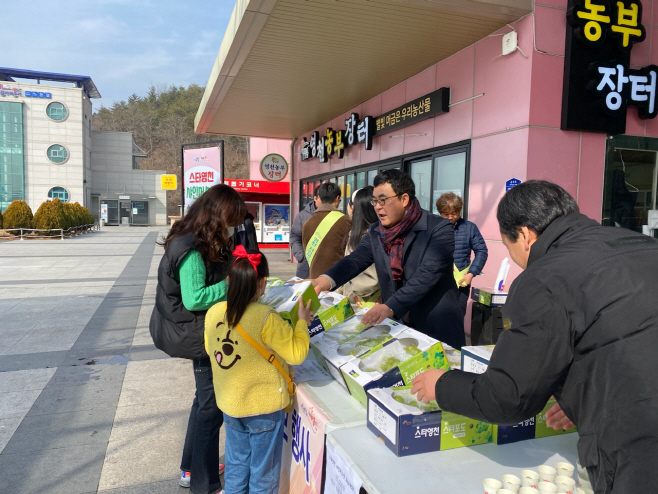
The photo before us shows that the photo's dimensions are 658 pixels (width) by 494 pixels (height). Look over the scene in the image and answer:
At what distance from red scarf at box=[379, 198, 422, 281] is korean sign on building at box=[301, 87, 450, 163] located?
4.19m

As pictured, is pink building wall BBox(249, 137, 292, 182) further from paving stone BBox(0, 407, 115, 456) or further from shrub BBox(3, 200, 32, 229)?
paving stone BBox(0, 407, 115, 456)

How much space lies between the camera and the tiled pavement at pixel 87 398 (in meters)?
2.98

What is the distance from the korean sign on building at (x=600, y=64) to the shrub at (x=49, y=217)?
26.0 m

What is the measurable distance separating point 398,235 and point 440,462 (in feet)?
4.91

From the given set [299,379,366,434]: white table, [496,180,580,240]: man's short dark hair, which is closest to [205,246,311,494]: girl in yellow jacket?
[299,379,366,434]: white table

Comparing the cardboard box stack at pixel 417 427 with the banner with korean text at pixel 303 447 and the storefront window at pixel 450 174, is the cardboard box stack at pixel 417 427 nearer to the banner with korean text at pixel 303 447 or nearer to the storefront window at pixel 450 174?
the banner with korean text at pixel 303 447

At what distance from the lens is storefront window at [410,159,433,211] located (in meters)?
7.20

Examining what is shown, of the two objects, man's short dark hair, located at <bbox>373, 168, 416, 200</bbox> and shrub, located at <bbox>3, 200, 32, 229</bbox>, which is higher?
man's short dark hair, located at <bbox>373, 168, 416, 200</bbox>

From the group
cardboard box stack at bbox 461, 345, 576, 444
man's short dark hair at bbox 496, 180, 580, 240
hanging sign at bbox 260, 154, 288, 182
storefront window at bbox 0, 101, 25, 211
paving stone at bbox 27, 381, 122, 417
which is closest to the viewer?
man's short dark hair at bbox 496, 180, 580, 240

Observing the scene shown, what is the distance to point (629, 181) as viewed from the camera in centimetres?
546

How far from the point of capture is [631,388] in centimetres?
107

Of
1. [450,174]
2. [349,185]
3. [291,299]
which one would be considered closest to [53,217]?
[349,185]

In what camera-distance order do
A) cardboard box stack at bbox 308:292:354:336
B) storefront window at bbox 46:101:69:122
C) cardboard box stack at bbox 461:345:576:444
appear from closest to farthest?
1. cardboard box stack at bbox 461:345:576:444
2. cardboard box stack at bbox 308:292:354:336
3. storefront window at bbox 46:101:69:122

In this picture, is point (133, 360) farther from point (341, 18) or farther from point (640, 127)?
point (640, 127)
